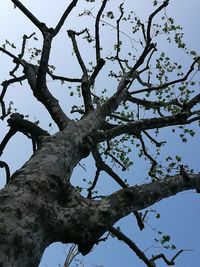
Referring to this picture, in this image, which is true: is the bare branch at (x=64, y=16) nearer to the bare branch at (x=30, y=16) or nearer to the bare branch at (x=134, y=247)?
the bare branch at (x=30, y=16)

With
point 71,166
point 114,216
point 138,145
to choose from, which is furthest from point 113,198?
point 138,145

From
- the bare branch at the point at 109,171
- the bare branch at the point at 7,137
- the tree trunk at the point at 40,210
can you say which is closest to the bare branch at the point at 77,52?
the bare branch at the point at 109,171

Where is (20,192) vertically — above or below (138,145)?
below

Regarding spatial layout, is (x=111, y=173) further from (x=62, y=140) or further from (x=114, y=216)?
(x=114, y=216)

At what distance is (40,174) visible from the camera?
393 cm

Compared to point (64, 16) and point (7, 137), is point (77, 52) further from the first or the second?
point (7, 137)

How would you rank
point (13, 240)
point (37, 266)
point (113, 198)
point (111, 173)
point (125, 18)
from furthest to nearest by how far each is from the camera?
point (125, 18), point (111, 173), point (113, 198), point (37, 266), point (13, 240)

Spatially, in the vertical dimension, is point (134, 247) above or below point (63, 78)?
below

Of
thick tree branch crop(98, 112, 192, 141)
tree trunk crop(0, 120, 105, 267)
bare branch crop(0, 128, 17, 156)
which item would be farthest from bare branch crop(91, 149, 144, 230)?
tree trunk crop(0, 120, 105, 267)

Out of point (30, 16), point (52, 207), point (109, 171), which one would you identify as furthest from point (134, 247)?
point (30, 16)

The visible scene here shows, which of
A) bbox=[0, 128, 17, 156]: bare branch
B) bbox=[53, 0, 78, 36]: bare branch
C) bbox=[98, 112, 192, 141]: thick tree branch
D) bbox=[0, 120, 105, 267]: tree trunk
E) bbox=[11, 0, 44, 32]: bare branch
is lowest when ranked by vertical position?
bbox=[0, 120, 105, 267]: tree trunk

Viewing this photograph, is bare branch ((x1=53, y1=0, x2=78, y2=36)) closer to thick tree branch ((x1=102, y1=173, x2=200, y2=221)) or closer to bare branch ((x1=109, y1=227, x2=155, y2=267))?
thick tree branch ((x1=102, y1=173, x2=200, y2=221))

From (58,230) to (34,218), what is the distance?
355 millimetres

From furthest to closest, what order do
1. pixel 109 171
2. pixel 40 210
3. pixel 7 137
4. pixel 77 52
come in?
pixel 77 52 → pixel 109 171 → pixel 7 137 → pixel 40 210
